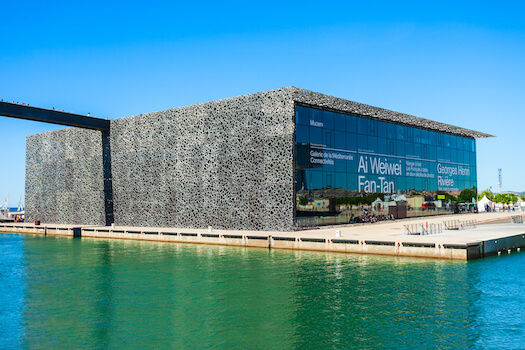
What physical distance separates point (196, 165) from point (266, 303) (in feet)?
95.4

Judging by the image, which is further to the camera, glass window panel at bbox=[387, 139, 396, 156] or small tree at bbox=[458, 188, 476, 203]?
small tree at bbox=[458, 188, 476, 203]

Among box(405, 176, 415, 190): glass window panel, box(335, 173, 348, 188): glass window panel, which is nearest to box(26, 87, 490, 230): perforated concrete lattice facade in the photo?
box(335, 173, 348, 188): glass window panel

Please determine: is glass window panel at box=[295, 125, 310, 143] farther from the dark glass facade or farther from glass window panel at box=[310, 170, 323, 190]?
glass window panel at box=[310, 170, 323, 190]

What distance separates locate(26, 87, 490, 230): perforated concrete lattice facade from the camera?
39281 mm

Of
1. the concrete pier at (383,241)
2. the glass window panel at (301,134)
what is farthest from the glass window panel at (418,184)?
the glass window panel at (301,134)

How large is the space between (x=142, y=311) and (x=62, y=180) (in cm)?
4862

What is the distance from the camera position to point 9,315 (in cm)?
1644

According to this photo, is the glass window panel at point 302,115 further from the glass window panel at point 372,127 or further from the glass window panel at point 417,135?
the glass window panel at point 417,135

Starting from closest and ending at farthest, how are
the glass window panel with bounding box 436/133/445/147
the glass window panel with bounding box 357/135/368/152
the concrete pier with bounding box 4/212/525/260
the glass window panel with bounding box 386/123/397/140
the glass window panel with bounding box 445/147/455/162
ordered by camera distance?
the concrete pier with bounding box 4/212/525/260 → the glass window panel with bounding box 357/135/368/152 → the glass window panel with bounding box 386/123/397/140 → the glass window panel with bounding box 436/133/445/147 → the glass window panel with bounding box 445/147/455/162

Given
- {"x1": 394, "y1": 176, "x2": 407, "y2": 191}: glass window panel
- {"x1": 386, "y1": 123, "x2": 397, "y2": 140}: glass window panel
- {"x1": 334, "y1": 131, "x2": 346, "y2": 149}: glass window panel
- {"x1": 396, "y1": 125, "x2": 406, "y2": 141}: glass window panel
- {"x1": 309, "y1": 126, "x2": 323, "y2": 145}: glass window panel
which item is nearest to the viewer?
{"x1": 309, "y1": 126, "x2": 323, "y2": 145}: glass window panel

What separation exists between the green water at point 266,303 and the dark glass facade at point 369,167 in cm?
1323

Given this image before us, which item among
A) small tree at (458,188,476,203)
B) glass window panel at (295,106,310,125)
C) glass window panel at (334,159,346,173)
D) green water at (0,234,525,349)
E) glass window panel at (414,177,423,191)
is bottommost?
green water at (0,234,525,349)

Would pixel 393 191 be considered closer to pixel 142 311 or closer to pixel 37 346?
pixel 142 311

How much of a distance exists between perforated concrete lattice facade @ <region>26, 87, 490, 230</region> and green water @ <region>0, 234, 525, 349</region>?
1260cm
